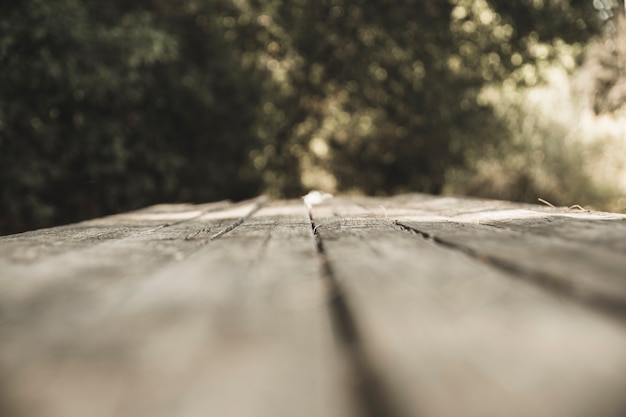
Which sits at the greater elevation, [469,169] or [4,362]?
[4,362]

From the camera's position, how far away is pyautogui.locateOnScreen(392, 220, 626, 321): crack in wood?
0.62m

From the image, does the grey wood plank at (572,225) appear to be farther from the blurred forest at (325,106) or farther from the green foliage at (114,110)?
the blurred forest at (325,106)

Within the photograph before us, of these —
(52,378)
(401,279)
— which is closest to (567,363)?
(401,279)

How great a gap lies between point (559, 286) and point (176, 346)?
0.57m

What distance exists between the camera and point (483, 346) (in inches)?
21.1

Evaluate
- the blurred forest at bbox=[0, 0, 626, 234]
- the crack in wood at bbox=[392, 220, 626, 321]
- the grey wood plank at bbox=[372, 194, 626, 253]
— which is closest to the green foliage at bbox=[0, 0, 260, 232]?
the blurred forest at bbox=[0, 0, 626, 234]

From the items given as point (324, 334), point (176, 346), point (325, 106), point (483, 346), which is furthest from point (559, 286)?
point (325, 106)

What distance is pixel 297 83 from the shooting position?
40.2 feet

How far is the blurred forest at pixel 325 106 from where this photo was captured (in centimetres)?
739

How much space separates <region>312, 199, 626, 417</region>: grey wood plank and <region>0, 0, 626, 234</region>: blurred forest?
21.2 feet

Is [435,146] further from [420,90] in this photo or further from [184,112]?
[184,112]

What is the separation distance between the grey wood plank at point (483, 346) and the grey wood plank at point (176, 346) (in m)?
0.06

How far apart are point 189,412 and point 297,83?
12.3 metres

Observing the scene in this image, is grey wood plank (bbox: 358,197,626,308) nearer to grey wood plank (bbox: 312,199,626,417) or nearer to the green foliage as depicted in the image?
grey wood plank (bbox: 312,199,626,417)
